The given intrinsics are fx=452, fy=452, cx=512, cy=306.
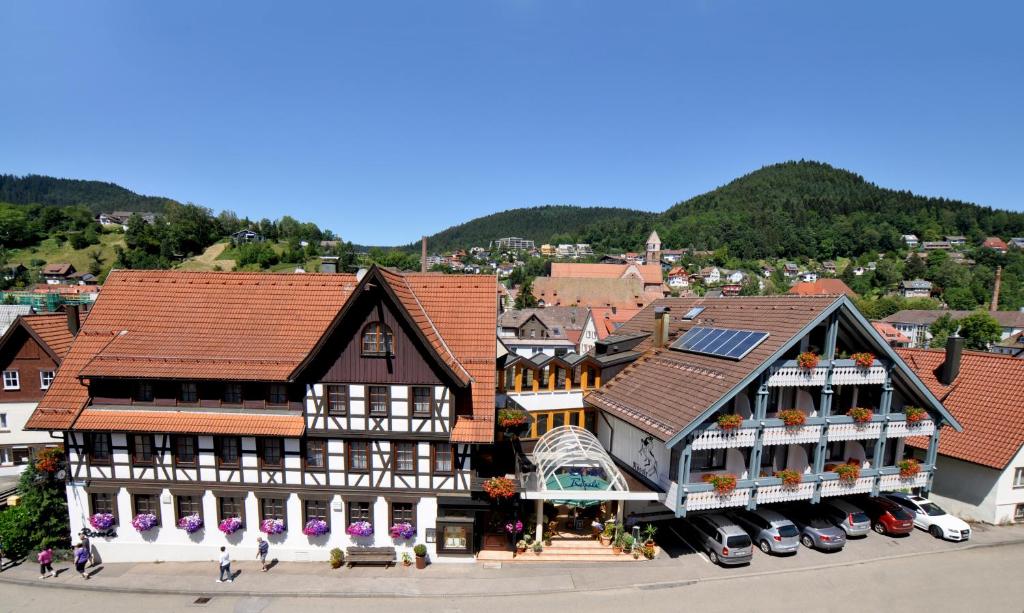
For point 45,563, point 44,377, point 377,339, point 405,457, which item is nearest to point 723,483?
point 405,457

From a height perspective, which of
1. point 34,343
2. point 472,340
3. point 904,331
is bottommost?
point 904,331

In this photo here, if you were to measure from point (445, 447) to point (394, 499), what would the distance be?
9.31 ft

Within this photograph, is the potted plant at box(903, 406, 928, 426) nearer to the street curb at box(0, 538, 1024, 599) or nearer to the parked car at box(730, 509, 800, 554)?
the parked car at box(730, 509, 800, 554)

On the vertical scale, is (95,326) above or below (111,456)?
above

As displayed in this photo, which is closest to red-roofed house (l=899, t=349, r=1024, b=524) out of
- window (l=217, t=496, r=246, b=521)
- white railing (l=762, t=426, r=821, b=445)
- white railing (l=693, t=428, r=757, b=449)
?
white railing (l=762, t=426, r=821, b=445)

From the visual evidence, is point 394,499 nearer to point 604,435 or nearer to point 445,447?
point 445,447

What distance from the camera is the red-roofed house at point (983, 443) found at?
20.8m

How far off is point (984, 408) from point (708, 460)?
51.0ft

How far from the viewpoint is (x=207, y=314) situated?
62.6ft

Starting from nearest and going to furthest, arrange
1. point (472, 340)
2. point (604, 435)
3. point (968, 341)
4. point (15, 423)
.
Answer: point (472, 340) → point (604, 435) → point (15, 423) → point (968, 341)

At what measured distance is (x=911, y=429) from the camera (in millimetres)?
19484

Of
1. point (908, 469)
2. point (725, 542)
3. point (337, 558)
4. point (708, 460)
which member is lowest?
point (337, 558)

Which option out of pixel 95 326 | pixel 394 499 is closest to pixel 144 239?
pixel 95 326

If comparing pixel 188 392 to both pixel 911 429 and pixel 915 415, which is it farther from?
pixel 911 429
